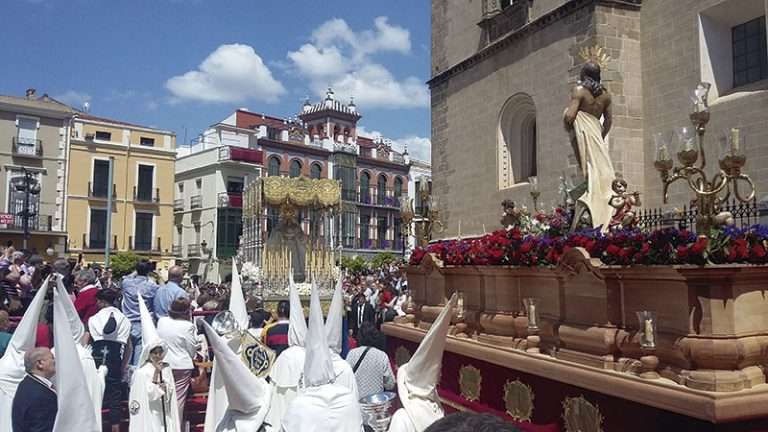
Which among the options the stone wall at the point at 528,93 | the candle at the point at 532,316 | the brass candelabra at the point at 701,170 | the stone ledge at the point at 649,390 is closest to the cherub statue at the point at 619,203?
the brass candelabra at the point at 701,170

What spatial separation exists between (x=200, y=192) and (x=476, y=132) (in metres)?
30.8

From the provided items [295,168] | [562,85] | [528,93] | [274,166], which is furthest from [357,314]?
[295,168]

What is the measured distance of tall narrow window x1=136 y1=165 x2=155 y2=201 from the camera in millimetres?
39125

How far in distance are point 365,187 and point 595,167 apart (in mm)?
45843

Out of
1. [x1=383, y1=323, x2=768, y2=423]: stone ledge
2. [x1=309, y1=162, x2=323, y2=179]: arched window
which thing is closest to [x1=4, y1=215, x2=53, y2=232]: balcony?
[x1=309, y1=162, x2=323, y2=179]: arched window

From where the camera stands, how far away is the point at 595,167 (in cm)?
701

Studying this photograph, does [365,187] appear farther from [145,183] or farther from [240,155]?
[145,183]

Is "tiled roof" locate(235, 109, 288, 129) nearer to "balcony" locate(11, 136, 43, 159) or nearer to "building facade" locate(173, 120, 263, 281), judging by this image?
"building facade" locate(173, 120, 263, 281)

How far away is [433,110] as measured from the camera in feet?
65.5

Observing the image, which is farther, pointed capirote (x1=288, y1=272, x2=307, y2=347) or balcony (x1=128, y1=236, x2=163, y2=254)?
balcony (x1=128, y1=236, x2=163, y2=254)

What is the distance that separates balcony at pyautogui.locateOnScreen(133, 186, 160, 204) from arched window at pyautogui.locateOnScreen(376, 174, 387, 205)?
19063mm

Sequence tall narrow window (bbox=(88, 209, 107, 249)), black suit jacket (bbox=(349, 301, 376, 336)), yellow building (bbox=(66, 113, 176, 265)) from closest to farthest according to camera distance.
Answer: black suit jacket (bbox=(349, 301, 376, 336)) < yellow building (bbox=(66, 113, 176, 265)) < tall narrow window (bbox=(88, 209, 107, 249))

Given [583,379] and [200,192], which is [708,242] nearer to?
[583,379]

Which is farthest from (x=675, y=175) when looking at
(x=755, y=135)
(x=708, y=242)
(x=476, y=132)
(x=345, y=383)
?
(x=476, y=132)
